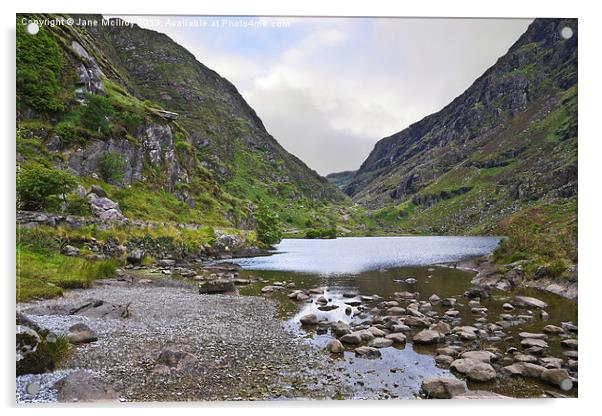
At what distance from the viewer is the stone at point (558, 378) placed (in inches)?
357

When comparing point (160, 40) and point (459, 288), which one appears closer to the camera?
point (160, 40)

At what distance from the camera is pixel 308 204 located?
6841 inches

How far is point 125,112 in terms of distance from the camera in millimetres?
27125

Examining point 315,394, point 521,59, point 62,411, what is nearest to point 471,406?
point 315,394

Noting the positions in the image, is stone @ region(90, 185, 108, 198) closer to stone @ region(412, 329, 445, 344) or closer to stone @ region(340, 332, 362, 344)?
stone @ region(340, 332, 362, 344)

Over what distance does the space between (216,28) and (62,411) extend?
10.7 meters

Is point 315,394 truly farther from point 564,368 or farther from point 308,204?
point 308,204

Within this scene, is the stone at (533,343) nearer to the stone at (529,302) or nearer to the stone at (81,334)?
the stone at (529,302)

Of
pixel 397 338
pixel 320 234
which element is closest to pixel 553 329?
pixel 397 338

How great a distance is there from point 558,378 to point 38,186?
17.8 m

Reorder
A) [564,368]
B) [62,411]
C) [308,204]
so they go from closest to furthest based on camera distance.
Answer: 1. [62,411]
2. [564,368]
3. [308,204]

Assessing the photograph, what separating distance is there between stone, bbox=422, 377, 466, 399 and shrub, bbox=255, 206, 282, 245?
185ft

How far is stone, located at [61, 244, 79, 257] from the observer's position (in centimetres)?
1702

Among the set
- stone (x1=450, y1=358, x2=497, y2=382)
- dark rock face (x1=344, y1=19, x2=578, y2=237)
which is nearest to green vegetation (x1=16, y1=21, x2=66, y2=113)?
dark rock face (x1=344, y1=19, x2=578, y2=237)
